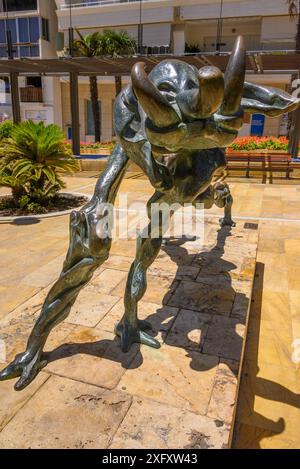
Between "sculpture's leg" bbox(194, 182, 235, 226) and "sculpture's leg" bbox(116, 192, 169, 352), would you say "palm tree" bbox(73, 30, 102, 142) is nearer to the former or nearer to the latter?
"sculpture's leg" bbox(194, 182, 235, 226)

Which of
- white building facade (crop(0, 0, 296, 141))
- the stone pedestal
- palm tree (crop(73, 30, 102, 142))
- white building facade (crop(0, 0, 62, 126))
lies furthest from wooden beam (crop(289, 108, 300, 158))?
white building facade (crop(0, 0, 62, 126))

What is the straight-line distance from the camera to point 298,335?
3762 millimetres

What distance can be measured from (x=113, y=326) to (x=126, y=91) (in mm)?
1996

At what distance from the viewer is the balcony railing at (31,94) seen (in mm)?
28516

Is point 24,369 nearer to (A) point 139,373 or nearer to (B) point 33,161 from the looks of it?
(A) point 139,373

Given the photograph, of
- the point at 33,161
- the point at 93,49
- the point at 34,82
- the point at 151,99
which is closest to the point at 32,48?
the point at 34,82

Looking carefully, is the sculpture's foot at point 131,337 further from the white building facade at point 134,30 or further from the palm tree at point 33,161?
the white building facade at point 134,30

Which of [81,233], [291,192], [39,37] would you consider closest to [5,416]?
[81,233]

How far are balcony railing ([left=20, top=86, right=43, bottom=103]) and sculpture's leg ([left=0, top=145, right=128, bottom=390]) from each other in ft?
95.7

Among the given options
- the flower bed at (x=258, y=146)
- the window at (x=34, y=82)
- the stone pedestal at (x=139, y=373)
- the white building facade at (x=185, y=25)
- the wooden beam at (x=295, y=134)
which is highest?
the white building facade at (x=185, y=25)

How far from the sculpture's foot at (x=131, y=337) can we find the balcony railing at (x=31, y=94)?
29.2m

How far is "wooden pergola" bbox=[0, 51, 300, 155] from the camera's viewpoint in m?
11.4

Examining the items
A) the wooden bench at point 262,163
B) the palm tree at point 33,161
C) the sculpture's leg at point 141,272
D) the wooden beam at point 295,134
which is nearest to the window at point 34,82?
the wooden bench at point 262,163

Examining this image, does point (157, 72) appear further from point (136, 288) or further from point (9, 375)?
point (9, 375)
